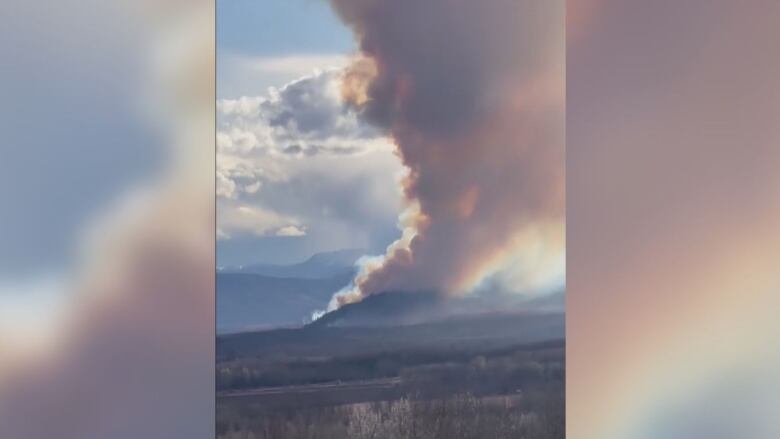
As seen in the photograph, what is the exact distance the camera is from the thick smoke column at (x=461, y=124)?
11.5 ft

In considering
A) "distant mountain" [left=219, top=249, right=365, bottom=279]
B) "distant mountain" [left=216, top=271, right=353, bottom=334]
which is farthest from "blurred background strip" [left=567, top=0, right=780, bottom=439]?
"distant mountain" [left=216, top=271, right=353, bottom=334]

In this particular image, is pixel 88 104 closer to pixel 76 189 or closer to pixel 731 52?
pixel 76 189

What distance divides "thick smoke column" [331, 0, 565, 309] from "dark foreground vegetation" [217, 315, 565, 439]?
185 mm

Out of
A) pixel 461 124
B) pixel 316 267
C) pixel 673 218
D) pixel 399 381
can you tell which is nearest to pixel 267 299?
pixel 316 267

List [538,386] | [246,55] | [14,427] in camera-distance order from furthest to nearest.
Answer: [538,386], [246,55], [14,427]

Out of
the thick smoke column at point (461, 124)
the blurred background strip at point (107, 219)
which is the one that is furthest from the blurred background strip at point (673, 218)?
the blurred background strip at point (107, 219)

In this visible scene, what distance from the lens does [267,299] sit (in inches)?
134

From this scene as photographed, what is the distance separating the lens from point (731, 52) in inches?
150

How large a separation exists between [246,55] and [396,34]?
559 millimetres

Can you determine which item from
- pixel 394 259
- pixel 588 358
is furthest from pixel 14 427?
pixel 588 358

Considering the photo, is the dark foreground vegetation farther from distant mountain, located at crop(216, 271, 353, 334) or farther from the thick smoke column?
the thick smoke column

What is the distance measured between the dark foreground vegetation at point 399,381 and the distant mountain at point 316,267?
0.21m

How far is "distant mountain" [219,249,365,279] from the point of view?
11.1 ft

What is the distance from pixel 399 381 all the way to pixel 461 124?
985mm
